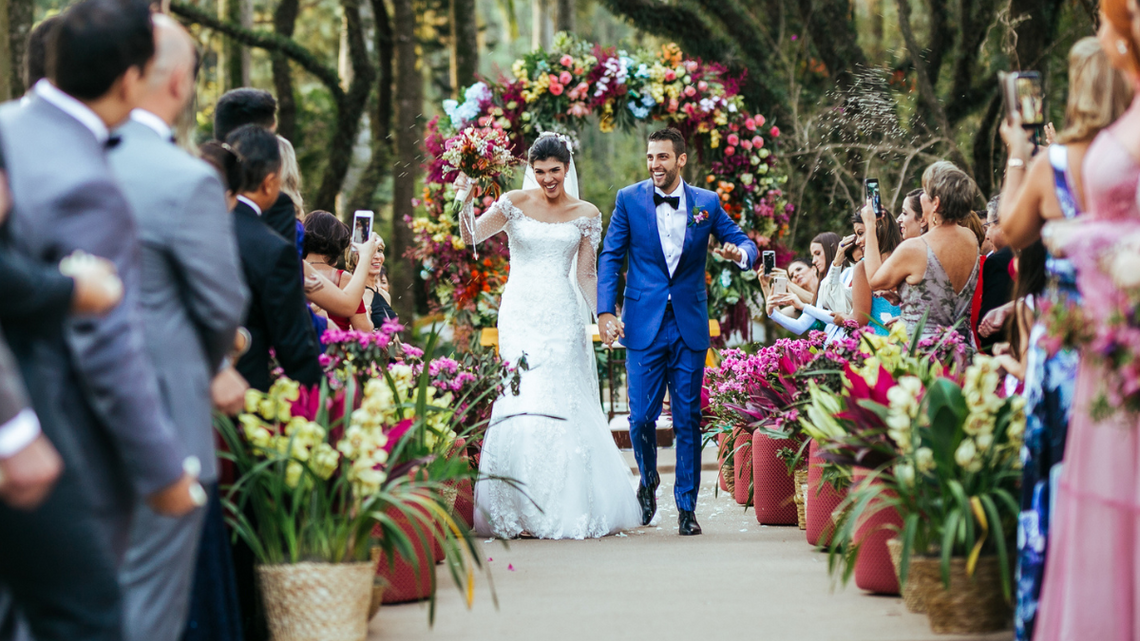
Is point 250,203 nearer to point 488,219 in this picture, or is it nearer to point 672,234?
point 488,219

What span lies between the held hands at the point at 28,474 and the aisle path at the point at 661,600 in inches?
79.4

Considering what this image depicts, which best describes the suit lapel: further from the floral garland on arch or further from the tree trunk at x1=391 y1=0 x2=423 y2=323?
the tree trunk at x1=391 y1=0 x2=423 y2=323

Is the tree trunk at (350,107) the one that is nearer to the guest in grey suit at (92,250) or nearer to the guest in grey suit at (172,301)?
the guest in grey suit at (172,301)

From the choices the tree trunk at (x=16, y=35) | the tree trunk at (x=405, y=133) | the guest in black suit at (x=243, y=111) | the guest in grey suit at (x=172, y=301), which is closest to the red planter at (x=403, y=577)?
the guest in black suit at (x=243, y=111)

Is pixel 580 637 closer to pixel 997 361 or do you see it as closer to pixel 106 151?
pixel 997 361

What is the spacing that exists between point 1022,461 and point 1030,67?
364 inches

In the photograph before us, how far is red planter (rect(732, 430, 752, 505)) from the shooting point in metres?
6.66

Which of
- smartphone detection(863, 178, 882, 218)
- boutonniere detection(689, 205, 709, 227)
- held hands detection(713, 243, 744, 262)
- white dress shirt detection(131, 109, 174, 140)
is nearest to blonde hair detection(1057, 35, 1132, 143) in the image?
smartphone detection(863, 178, 882, 218)

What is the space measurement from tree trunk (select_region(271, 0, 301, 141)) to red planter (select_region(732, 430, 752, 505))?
13.2 m

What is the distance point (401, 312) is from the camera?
54.7 ft

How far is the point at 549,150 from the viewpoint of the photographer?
20.8ft

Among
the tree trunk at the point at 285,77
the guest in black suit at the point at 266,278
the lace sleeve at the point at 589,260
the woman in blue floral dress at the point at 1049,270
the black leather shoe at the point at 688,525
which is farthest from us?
the tree trunk at the point at 285,77

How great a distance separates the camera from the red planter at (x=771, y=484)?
6.26 metres

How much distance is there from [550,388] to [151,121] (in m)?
3.79
